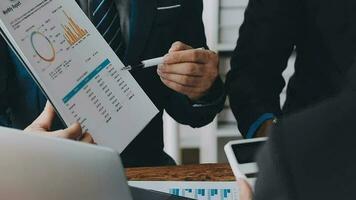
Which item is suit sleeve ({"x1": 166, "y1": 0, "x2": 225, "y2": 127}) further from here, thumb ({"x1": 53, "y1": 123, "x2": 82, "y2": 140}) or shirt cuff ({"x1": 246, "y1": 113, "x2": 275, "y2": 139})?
thumb ({"x1": 53, "y1": 123, "x2": 82, "y2": 140})

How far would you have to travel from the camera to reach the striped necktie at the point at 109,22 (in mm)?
1142

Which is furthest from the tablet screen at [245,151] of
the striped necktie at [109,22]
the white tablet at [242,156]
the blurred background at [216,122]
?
the blurred background at [216,122]

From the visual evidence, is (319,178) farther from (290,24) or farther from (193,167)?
(290,24)

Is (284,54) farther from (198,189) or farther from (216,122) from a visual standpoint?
(216,122)

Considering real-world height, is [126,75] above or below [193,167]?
above

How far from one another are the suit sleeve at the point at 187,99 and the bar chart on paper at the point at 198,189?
0.87 ft

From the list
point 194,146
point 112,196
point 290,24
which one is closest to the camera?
point 112,196

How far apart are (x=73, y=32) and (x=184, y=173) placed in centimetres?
33

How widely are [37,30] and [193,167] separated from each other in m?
0.40

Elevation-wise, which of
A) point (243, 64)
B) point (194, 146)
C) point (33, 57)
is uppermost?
point (33, 57)

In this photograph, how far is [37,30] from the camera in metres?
0.86

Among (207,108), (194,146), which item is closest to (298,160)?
(207,108)

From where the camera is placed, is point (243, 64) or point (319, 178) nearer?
point (319, 178)

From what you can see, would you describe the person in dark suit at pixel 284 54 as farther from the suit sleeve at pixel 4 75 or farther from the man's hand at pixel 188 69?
the suit sleeve at pixel 4 75
